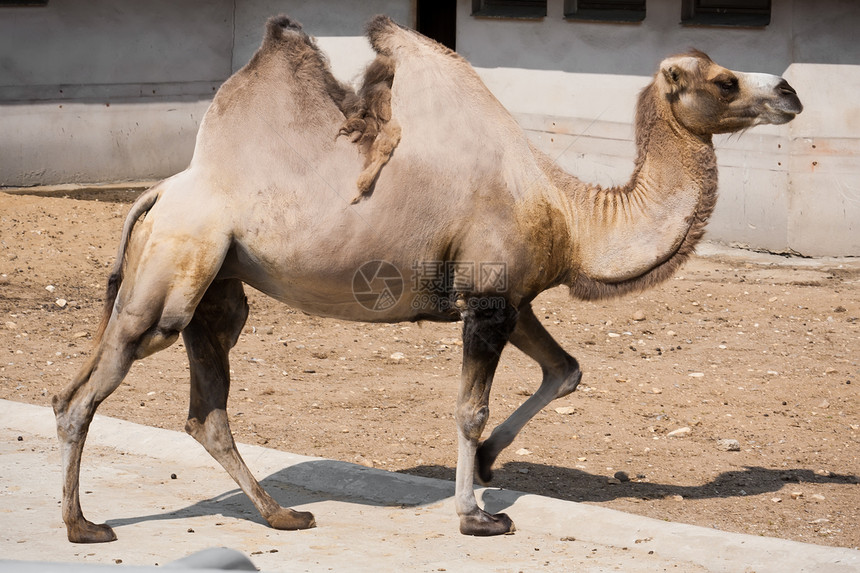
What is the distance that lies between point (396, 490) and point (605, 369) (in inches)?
131

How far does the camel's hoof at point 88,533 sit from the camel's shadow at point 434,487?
0.23m

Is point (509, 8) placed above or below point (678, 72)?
above

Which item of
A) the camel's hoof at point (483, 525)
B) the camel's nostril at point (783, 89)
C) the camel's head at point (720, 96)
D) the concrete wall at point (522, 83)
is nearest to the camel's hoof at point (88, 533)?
the camel's hoof at point (483, 525)

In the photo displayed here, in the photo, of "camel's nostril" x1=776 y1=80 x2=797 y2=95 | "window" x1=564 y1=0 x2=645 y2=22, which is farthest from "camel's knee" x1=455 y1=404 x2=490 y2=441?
"window" x1=564 y1=0 x2=645 y2=22

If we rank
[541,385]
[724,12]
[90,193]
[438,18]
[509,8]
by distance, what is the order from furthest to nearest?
1. [438,18]
2. [90,193]
3. [509,8]
4. [724,12]
5. [541,385]

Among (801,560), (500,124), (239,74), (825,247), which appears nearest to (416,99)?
(500,124)

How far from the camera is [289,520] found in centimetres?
546

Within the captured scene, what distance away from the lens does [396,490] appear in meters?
5.93

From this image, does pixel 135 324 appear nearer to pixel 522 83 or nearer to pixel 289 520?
pixel 289 520

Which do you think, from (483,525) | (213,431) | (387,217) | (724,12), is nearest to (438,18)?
(724,12)

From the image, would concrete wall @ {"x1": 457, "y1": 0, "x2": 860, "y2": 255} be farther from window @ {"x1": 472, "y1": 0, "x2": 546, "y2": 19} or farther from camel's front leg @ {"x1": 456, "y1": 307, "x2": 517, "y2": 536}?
camel's front leg @ {"x1": 456, "y1": 307, "x2": 517, "y2": 536}

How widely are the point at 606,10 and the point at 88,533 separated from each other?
10.3m

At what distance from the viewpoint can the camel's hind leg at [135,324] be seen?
5078 mm

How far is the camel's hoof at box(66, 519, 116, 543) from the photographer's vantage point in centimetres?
515
